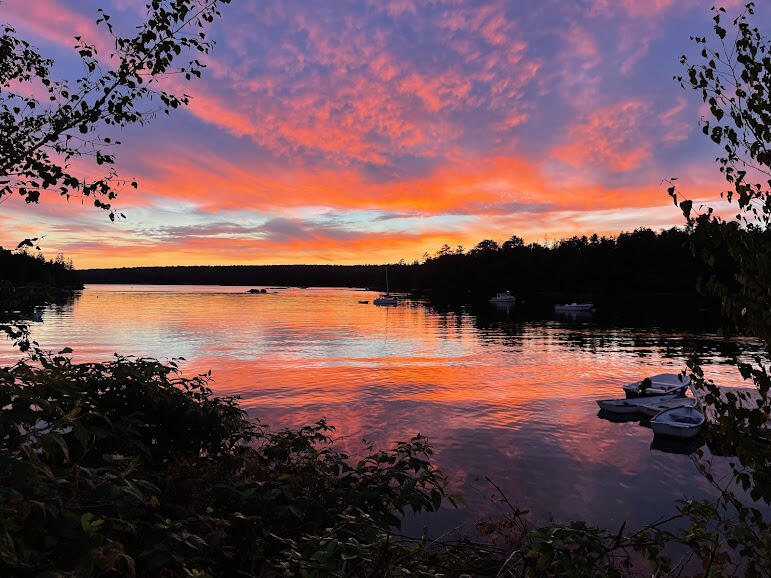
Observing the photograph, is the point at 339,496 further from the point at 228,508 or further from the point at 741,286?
the point at 741,286

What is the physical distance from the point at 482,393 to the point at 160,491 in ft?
91.3

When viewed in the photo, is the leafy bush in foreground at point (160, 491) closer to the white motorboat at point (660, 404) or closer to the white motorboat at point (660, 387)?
the white motorboat at point (660, 404)

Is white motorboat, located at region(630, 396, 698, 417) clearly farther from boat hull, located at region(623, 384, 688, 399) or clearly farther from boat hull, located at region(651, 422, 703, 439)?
boat hull, located at region(651, 422, 703, 439)

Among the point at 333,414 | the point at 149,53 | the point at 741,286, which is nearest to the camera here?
the point at 741,286

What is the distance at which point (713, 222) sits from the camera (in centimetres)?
457

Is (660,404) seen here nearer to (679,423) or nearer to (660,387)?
(660,387)

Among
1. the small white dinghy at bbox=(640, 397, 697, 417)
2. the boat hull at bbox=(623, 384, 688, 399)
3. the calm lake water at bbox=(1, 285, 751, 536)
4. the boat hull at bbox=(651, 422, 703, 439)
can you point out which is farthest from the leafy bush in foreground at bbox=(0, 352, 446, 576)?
the boat hull at bbox=(623, 384, 688, 399)

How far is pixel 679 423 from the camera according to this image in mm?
20578

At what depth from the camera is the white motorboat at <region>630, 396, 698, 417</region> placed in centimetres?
2434

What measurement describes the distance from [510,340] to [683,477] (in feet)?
143

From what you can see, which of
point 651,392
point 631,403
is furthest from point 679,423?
point 651,392

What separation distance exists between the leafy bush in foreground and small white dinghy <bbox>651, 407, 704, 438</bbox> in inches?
701

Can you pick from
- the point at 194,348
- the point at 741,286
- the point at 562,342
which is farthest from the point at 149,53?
the point at 562,342

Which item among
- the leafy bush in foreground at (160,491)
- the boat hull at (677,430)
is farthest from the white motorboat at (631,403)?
the leafy bush in foreground at (160,491)
